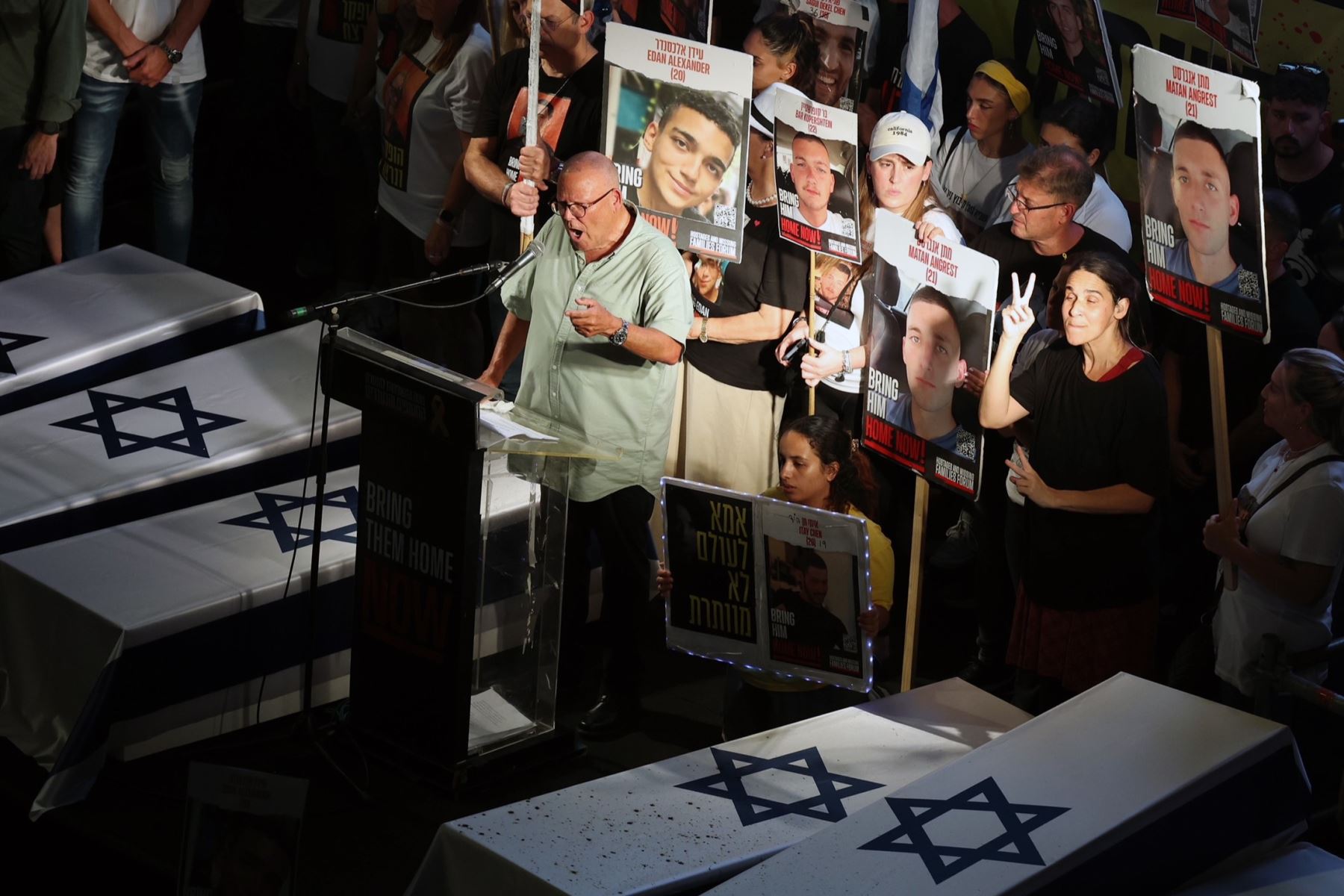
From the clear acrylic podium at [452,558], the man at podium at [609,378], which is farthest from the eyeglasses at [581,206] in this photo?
the clear acrylic podium at [452,558]

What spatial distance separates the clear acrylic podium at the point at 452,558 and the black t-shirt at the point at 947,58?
67.7 inches

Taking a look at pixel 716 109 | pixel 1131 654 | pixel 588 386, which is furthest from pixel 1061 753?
pixel 716 109

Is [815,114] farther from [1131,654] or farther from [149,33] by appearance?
[149,33]

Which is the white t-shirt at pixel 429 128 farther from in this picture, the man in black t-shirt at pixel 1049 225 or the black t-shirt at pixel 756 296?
the man in black t-shirt at pixel 1049 225

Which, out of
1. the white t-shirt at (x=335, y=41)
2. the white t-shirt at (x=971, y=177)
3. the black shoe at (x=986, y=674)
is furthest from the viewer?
the white t-shirt at (x=335, y=41)

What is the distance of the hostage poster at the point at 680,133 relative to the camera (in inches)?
220

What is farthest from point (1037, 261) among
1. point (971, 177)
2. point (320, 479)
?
point (320, 479)

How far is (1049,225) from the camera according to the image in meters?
4.95

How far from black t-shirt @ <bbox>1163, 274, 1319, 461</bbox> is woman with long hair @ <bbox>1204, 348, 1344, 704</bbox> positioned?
42 centimetres

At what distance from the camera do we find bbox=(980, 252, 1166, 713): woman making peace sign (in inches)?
188

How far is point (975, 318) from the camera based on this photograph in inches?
192

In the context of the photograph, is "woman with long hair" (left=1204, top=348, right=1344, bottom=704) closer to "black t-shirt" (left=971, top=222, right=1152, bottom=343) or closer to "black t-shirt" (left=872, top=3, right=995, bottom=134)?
"black t-shirt" (left=971, top=222, right=1152, bottom=343)

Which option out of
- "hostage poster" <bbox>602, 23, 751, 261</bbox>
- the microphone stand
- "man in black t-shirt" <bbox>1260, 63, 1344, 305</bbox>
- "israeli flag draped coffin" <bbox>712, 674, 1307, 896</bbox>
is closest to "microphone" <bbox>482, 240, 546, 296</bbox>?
the microphone stand

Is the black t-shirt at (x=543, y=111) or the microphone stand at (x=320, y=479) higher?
the black t-shirt at (x=543, y=111)
